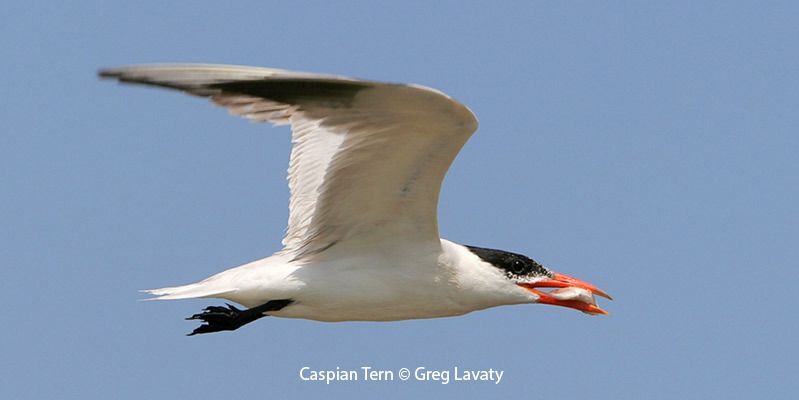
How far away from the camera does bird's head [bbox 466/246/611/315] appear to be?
29.4ft

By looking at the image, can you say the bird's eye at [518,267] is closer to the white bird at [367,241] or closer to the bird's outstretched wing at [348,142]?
the white bird at [367,241]

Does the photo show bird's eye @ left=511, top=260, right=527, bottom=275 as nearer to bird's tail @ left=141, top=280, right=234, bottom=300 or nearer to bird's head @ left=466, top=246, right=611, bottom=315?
bird's head @ left=466, top=246, right=611, bottom=315

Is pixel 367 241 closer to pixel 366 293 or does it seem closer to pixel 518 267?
pixel 366 293

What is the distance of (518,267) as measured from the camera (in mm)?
9016

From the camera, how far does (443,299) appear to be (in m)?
8.65

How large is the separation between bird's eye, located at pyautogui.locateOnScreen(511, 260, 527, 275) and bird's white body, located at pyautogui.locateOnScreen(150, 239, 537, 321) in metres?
0.31

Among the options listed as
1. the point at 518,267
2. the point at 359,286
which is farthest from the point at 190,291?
the point at 518,267

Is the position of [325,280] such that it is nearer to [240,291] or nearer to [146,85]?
[240,291]

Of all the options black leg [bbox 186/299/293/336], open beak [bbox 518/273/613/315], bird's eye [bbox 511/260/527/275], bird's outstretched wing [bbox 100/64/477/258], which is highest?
bird's outstretched wing [bbox 100/64/477/258]

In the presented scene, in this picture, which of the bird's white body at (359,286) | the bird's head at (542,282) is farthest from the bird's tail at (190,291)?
the bird's head at (542,282)

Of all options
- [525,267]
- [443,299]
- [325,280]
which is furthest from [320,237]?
[525,267]

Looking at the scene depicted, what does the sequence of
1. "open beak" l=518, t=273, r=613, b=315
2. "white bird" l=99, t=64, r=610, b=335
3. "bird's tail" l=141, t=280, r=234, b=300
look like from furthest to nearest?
"open beak" l=518, t=273, r=613, b=315 < "bird's tail" l=141, t=280, r=234, b=300 < "white bird" l=99, t=64, r=610, b=335

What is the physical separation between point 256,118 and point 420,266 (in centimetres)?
152

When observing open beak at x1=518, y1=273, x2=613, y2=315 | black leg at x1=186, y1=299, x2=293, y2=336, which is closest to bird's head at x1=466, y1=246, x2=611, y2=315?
open beak at x1=518, y1=273, x2=613, y2=315
